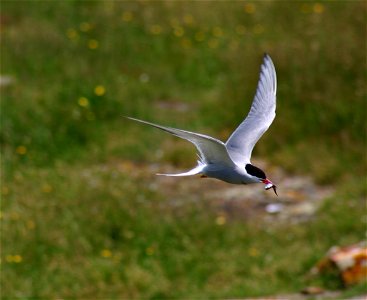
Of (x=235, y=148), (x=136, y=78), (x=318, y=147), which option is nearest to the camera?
(x=235, y=148)

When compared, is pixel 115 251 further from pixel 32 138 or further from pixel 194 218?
pixel 32 138

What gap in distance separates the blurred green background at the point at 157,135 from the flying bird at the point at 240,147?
254 centimetres

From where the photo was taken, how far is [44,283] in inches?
406

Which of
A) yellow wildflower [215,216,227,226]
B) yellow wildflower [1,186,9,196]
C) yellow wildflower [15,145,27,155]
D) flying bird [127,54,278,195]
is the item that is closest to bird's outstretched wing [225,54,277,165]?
flying bird [127,54,278,195]

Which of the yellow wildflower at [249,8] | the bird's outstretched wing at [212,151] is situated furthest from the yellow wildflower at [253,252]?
the yellow wildflower at [249,8]

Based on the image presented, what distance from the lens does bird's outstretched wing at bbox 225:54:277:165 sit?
703cm

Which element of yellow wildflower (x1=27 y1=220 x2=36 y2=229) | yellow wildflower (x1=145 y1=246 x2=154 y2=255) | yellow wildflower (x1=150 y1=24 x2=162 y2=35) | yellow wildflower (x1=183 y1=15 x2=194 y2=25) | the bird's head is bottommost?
the bird's head

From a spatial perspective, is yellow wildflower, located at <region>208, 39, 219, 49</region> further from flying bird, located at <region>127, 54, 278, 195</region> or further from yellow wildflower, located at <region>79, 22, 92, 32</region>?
flying bird, located at <region>127, 54, 278, 195</region>

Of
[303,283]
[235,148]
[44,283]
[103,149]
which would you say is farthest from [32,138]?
[235,148]

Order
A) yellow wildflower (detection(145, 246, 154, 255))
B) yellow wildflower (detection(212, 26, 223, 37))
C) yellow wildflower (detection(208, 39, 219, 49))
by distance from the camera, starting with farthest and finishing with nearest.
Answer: yellow wildflower (detection(212, 26, 223, 37)) → yellow wildflower (detection(208, 39, 219, 49)) → yellow wildflower (detection(145, 246, 154, 255))

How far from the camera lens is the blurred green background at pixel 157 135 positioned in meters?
10.5

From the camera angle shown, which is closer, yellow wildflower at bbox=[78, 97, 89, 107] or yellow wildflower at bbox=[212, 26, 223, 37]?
yellow wildflower at bbox=[78, 97, 89, 107]

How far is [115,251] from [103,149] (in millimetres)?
2486

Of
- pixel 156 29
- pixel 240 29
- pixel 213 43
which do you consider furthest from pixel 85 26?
pixel 240 29
